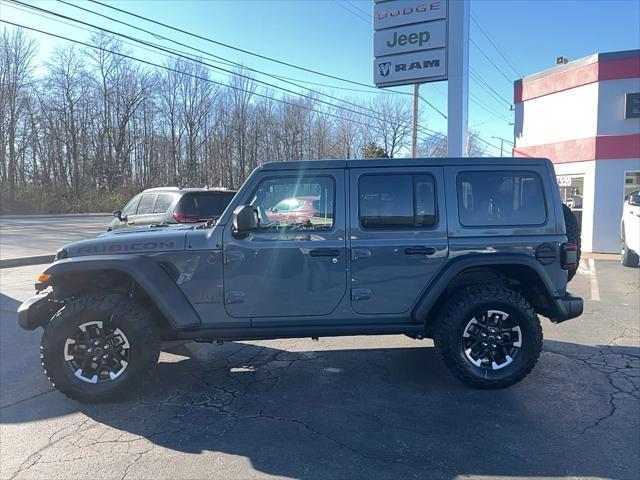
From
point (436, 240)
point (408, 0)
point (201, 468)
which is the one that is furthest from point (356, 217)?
point (408, 0)

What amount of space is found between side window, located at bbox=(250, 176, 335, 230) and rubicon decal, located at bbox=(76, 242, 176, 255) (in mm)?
849

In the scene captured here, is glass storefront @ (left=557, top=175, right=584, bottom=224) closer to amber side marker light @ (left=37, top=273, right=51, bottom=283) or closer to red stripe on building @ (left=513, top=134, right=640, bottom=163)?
red stripe on building @ (left=513, top=134, right=640, bottom=163)

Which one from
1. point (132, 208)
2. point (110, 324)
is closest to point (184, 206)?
point (132, 208)

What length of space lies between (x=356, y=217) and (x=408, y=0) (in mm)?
9176

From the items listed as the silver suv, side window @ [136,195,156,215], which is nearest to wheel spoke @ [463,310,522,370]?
the silver suv

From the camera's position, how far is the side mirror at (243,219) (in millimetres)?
3889

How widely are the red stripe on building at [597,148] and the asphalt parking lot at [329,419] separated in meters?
9.49

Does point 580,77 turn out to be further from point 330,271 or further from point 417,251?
point 330,271

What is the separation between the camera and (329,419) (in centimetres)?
364

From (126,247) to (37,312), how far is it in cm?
100

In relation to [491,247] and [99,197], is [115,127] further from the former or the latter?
[491,247]

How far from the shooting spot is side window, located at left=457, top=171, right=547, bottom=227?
4250 millimetres

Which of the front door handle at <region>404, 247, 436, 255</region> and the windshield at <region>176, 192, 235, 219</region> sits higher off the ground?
the windshield at <region>176, 192, 235, 219</region>

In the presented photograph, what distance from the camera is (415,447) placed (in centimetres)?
321
